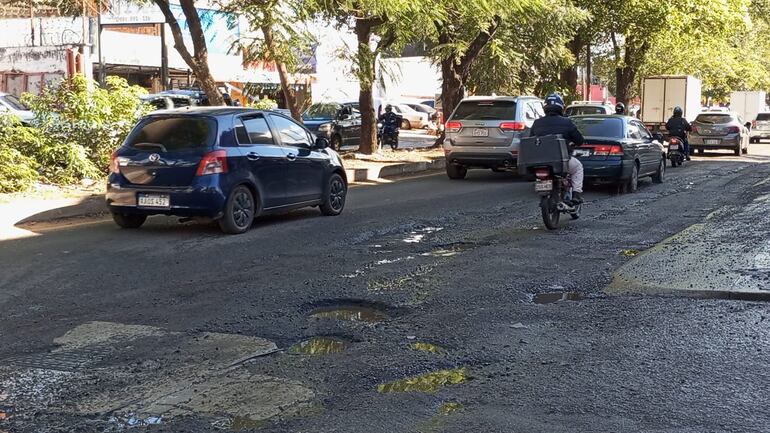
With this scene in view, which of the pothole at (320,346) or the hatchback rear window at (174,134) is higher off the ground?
the hatchback rear window at (174,134)

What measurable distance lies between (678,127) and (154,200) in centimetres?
1719

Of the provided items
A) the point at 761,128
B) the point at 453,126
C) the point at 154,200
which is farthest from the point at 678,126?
the point at 761,128

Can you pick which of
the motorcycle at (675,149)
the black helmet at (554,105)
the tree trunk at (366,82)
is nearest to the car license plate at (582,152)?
the black helmet at (554,105)

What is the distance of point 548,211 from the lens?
36.8 ft

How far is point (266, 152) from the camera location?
11.4 meters

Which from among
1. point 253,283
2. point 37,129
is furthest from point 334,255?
point 37,129

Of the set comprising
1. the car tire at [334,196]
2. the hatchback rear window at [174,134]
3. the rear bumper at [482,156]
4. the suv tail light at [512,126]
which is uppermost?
the suv tail light at [512,126]

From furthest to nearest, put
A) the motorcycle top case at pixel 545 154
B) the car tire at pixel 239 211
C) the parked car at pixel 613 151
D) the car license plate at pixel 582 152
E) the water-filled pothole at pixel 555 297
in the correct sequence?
the car license plate at pixel 582 152 < the parked car at pixel 613 151 < the motorcycle top case at pixel 545 154 < the car tire at pixel 239 211 < the water-filled pothole at pixel 555 297

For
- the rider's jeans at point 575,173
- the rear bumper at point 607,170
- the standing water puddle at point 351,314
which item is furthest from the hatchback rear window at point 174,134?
the rear bumper at point 607,170

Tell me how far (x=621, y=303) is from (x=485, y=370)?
223cm

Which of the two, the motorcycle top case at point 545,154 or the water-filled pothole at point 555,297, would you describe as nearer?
the water-filled pothole at point 555,297

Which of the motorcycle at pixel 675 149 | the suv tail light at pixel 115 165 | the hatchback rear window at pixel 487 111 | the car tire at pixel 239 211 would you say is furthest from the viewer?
the motorcycle at pixel 675 149

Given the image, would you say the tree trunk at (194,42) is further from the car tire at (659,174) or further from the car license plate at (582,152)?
the car tire at (659,174)

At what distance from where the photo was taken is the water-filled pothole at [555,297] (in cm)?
730
